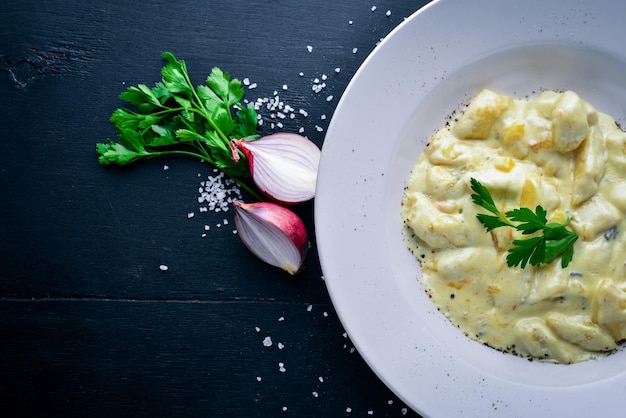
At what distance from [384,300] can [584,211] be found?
898 millimetres

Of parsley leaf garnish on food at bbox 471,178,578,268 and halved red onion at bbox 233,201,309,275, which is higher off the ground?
parsley leaf garnish on food at bbox 471,178,578,268

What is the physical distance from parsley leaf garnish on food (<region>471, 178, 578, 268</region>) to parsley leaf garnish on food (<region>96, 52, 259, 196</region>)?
3.39 ft

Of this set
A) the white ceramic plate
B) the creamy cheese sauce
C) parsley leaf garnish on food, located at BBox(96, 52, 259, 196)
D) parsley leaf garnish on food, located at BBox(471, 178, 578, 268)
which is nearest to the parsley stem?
parsley leaf garnish on food, located at BBox(96, 52, 259, 196)

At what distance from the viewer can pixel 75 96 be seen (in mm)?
2744

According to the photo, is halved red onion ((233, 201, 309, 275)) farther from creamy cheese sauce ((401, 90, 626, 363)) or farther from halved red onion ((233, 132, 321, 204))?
creamy cheese sauce ((401, 90, 626, 363))

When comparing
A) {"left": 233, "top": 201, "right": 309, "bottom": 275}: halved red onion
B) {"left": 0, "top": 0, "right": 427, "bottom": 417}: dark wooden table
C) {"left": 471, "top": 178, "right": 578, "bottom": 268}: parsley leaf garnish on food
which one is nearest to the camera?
{"left": 471, "top": 178, "right": 578, "bottom": 268}: parsley leaf garnish on food

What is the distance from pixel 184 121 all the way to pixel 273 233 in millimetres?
644

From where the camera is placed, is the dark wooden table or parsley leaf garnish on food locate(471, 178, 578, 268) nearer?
parsley leaf garnish on food locate(471, 178, 578, 268)

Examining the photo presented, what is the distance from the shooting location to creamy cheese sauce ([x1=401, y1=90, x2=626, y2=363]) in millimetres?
2361

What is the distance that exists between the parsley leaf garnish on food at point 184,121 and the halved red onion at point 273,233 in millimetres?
141

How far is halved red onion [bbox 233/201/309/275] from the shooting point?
2559 mm

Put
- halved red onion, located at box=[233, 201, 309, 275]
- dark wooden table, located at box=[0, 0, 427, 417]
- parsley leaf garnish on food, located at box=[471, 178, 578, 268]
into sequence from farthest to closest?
dark wooden table, located at box=[0, 0, 427, 417]
halved red onion, located at box=[233, 201, 309, 275]
parsley leaf garnish on food, located at box=[471, 178, 578, 268]

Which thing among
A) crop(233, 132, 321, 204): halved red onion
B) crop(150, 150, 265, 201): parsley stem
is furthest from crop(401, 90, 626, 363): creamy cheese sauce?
crop(150, 150, 265, 201): parsley stem

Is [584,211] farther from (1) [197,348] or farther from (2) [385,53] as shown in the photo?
(1) [197,348]
